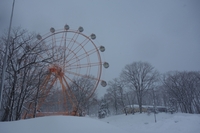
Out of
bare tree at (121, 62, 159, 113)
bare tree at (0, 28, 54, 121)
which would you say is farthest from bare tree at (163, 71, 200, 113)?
bare tree at (0, 28, 54, 121)

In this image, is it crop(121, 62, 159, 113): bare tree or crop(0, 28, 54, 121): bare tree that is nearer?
crop(0, 28, 54, 121): bare tree

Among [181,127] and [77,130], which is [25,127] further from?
[181,127]

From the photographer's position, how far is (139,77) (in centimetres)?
3606

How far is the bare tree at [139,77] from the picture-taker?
1390 inches

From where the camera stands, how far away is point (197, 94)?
3234 centimetres

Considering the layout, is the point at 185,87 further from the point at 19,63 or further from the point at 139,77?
the point at 19,63

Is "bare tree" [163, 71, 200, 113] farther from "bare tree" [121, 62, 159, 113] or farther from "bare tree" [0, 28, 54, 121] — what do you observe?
"bare tree" [0, 28, 54, 121]

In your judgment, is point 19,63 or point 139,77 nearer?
point 19,63

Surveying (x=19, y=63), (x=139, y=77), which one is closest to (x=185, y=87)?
(x=139, y=77)

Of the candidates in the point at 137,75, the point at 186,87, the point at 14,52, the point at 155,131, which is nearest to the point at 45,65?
the point at 14,52

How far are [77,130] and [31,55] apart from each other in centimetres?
840

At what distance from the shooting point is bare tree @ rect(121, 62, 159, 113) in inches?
1390

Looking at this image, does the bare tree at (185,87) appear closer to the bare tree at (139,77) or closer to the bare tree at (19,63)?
the bare tree at (139,77)

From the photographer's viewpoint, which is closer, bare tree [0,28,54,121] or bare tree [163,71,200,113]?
bare tree [0,28,54,121]
